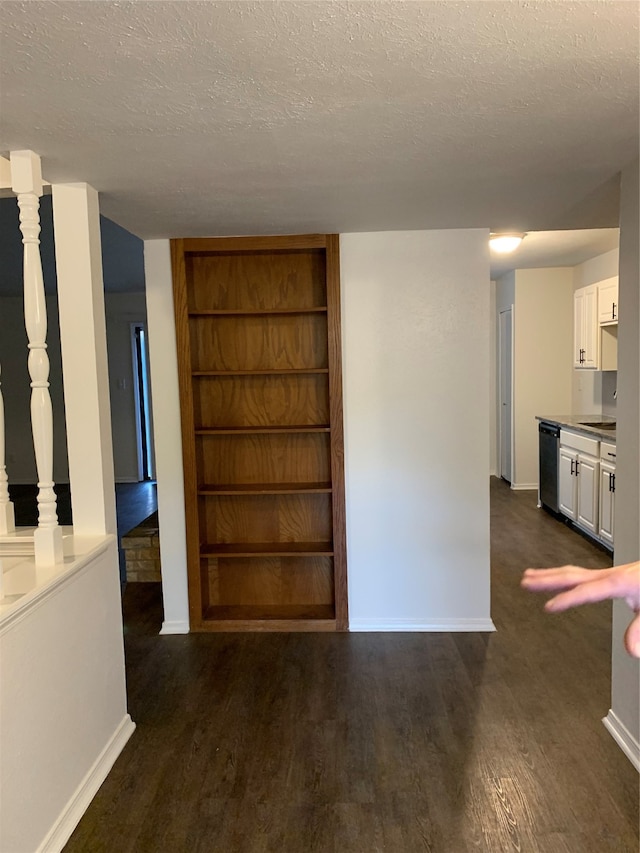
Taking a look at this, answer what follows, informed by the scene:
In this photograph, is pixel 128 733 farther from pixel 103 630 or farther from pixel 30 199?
A: pixel 30 199

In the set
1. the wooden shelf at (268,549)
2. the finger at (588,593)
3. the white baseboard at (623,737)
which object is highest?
the finger at (588,593)

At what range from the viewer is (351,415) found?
3354mm

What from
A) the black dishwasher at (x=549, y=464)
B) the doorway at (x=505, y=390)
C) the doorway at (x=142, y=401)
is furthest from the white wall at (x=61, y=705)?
the doorway at (x=142, y=401)

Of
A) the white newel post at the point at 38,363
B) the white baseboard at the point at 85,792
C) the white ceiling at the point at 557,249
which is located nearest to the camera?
the white baseboard at the point at 85,792

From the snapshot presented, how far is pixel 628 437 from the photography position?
226cm

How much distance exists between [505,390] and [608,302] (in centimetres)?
239

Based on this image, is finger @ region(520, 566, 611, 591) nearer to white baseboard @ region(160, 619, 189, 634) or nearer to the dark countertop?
white baseboard @ region(160, 619, 189, 634)

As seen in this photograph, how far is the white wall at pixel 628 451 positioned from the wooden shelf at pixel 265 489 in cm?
155

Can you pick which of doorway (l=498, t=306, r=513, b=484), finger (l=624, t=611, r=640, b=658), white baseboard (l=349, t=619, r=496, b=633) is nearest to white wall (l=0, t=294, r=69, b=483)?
doorway (l=498, t=306, r=513, b=484)

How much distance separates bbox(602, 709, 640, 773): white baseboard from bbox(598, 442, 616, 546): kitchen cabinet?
6.98 ft

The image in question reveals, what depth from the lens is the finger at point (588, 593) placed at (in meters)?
0.88

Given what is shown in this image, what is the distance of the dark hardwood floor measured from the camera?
1903 millimetres

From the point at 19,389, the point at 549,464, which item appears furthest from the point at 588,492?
the point at 19,389

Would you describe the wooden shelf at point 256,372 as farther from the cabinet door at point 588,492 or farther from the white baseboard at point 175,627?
the cabinet door at point 588,492
